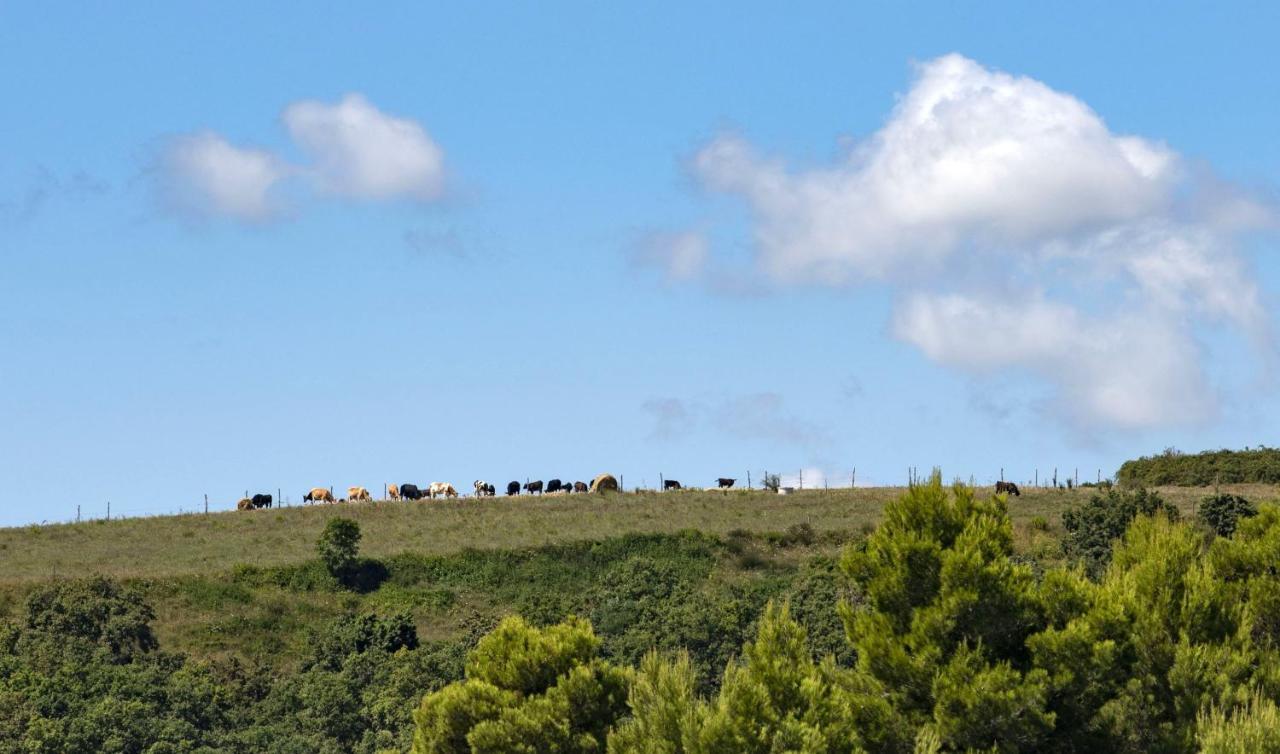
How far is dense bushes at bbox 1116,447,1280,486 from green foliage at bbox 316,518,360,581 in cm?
6605

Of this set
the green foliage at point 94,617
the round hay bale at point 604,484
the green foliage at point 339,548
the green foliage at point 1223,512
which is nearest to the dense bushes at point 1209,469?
the green foliage at point 1223,512

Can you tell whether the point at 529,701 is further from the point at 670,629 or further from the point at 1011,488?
the point at 1011,488

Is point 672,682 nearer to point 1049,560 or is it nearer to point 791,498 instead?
point 1049,560

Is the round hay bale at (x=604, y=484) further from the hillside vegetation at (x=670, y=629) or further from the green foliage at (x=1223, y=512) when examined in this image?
the green foliage at (x=1223, y=512)

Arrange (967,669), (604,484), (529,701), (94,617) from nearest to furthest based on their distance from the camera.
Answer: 1. (967,669)
2. (529,701)
3. (94,617)
4. (604,484)

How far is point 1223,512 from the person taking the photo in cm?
11081

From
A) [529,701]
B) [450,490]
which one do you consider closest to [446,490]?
[450,490]

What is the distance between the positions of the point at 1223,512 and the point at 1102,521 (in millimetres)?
8185

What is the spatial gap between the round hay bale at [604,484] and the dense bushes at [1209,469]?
42.2 meters

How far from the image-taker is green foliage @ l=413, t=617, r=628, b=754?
171 ft

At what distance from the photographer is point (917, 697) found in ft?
161

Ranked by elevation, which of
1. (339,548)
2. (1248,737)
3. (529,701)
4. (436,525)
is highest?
(436,525)

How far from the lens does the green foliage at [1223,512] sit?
109188mm

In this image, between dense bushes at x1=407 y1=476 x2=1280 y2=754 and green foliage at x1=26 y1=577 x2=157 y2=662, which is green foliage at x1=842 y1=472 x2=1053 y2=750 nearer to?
dense bushes at x1=407 y1=476 x2=1280 y2=754
